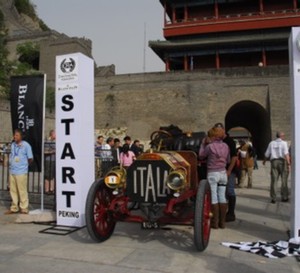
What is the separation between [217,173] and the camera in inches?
258

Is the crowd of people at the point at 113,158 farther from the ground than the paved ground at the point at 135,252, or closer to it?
farther from the ground

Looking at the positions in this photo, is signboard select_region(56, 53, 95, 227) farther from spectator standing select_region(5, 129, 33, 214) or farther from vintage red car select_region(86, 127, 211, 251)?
spectator standing select_region(5, 129, 33, 214)

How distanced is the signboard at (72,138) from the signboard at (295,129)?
10.7 feet

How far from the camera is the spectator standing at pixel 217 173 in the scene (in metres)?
6.51

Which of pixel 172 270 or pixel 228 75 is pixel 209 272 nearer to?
pixel 172 270

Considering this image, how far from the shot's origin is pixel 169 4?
42.8 metres

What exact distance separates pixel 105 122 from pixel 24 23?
1096 inches

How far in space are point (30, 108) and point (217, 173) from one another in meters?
3.78

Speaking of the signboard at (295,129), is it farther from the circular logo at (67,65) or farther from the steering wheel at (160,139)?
the circular logo at (67,65)

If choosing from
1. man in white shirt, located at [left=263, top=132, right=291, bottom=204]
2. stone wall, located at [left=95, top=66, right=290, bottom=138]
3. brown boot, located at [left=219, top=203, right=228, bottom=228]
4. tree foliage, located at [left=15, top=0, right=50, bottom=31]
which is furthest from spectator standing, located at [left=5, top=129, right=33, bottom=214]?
tree foliage, located at [left=15, top=0, right=50, bottom=31]

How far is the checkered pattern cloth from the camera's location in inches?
202

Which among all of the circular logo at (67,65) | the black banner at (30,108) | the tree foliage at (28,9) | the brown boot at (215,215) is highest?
the tree foliage at (28,9)

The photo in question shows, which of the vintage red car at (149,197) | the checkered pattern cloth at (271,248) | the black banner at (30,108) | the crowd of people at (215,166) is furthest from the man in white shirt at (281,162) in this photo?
the black banner at (30,108)

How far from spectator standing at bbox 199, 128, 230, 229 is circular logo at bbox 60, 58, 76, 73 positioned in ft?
8.37
